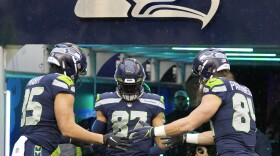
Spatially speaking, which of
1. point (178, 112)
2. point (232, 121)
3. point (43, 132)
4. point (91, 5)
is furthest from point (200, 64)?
point (178, 112)

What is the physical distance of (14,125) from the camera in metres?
Answer: 11.8

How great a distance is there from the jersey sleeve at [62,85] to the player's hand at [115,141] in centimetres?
57

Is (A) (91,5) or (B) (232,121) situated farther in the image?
(A) (91,5)

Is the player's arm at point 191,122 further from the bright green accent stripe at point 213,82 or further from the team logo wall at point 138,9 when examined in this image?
the team logo wall at point 138,9

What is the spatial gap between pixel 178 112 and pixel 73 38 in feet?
8.56

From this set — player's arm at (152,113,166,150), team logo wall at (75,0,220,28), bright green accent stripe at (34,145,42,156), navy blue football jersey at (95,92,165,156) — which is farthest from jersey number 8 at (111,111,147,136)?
team logo wall at (75,0,220,28)

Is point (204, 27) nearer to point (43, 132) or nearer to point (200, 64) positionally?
point (200, 64)

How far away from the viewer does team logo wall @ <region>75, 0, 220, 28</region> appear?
10.0 m

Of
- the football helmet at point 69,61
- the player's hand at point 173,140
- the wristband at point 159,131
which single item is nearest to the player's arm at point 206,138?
the player's hand at point 173,140

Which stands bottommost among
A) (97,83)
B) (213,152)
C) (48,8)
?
(213,152)

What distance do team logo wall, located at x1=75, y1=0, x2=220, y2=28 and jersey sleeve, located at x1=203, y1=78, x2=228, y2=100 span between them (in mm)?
2597

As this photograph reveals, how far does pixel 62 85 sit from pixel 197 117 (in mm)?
1308

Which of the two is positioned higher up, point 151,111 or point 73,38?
point 73,38

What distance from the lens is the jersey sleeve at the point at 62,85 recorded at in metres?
7.50
